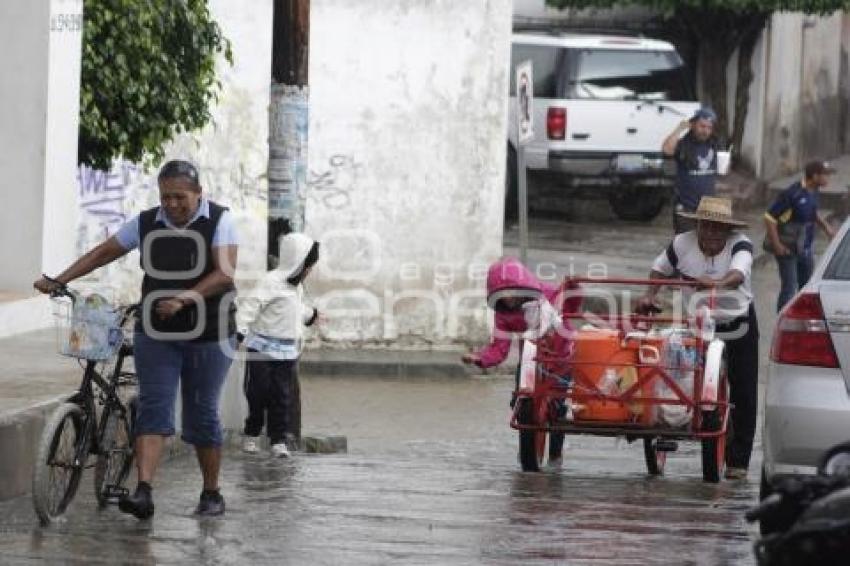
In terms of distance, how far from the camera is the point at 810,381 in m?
8.66

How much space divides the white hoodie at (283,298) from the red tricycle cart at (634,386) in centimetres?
191

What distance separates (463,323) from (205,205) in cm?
984

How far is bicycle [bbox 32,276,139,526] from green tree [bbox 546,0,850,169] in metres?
17.4

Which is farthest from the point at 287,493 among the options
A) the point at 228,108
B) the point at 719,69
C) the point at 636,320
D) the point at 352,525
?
the point at 719,69

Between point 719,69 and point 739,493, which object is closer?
point 739,493

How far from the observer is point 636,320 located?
488 inches

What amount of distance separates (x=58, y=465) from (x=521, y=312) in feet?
11.7

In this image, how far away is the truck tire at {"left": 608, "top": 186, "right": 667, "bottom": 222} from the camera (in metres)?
26.6

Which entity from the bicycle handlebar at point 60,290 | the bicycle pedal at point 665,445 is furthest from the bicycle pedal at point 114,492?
the bicycle pedal at point 665,445

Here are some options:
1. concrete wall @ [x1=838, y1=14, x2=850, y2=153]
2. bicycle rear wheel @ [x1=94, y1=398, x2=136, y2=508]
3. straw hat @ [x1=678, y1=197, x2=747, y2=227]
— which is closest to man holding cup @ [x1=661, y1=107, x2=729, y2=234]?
straw hat @ [x1=678, y1=197, x2=747, y2=227]

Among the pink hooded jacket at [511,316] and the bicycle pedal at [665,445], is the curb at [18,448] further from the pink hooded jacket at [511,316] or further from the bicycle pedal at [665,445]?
the bicycle pedal at [665,445]

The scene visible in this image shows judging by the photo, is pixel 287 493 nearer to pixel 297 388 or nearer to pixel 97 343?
pixel 97 343

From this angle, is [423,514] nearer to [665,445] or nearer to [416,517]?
[416,517]

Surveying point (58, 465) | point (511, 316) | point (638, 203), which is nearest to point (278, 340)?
point (511, 316)
